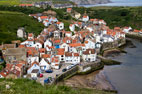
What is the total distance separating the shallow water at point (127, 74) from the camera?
94.9ft

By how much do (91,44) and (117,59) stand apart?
305 inches

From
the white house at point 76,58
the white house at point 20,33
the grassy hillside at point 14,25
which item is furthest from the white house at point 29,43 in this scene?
the white house at point 76,58

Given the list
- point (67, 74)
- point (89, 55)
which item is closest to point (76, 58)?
point (89, 55)

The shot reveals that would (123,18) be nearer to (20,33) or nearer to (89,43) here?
(89,43)

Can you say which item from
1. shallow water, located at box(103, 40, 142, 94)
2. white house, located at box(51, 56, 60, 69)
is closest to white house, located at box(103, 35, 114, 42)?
shallow water, located at box(103, 40, 142, 94)

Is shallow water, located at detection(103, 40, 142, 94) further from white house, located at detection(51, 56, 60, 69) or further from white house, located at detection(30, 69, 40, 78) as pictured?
white house, located at detection(30, 69, 40, 78)

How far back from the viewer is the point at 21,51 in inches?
1384

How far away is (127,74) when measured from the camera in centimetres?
3444

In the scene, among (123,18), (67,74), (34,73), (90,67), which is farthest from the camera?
→ (123,18)

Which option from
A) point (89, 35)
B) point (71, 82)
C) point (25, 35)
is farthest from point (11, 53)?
point (89, 35)

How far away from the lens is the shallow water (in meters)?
28.9

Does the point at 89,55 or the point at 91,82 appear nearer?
the point at 91,82

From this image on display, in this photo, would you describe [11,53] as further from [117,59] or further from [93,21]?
[93,21]

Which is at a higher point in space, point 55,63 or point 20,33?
point 20,33
